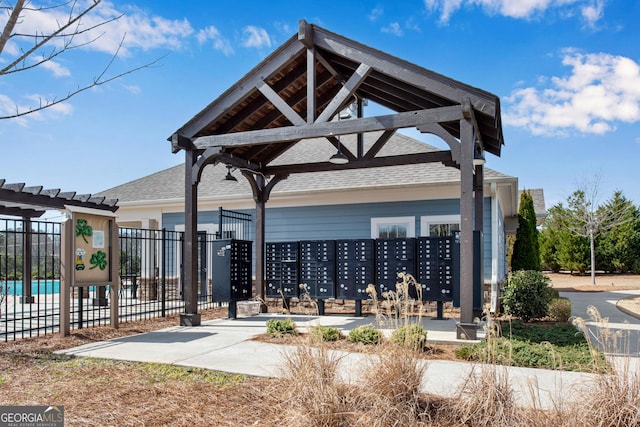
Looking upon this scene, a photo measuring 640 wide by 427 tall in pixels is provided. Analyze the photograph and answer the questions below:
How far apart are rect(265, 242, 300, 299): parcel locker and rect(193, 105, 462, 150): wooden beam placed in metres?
3.00

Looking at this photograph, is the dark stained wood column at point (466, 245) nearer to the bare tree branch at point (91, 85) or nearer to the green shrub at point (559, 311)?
the green shrub at point (559, 311)

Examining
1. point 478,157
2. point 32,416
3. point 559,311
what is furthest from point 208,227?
point 32,416

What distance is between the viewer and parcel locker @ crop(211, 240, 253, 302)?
30.3ft

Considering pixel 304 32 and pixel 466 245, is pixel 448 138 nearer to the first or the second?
pixel 466 245

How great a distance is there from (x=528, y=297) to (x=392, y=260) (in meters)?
2.55

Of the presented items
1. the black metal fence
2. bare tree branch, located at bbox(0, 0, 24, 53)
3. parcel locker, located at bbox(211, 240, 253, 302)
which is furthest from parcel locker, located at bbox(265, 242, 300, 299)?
bare tree branch, located at bbox(0, 0, 24, 53)

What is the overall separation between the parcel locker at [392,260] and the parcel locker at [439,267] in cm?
18

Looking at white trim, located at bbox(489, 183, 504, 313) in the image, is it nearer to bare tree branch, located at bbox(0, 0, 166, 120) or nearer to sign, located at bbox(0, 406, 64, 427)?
sign, located at bbox(0, 406, 64, 427)

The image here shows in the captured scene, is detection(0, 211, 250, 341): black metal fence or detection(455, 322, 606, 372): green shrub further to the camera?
detection(0, 211, 250, 341): black metal fence

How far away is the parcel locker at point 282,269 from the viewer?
33.2 ft

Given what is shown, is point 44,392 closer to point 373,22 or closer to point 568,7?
point 373,22

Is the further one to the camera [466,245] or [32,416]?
[466,245]

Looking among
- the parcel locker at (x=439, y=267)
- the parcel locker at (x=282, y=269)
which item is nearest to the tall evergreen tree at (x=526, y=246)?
the parcel locker at (x=439, y=267)

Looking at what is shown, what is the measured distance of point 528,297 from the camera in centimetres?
811
